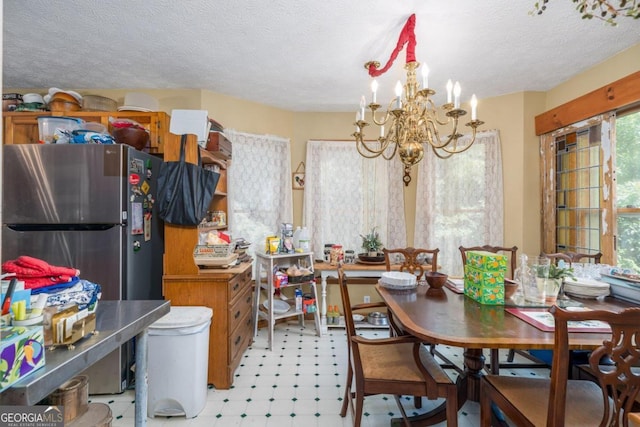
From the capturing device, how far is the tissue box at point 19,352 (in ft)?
2.39

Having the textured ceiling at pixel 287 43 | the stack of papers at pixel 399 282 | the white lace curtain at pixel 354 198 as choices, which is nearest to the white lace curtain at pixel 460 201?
the white lace curtain at pixel 354 198

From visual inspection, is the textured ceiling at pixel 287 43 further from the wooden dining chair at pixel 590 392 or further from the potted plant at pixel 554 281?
the wooden dining chair at pixel 590 392

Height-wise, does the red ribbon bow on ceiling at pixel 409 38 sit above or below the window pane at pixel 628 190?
above

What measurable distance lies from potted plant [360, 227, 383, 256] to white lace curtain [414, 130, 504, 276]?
51 cm

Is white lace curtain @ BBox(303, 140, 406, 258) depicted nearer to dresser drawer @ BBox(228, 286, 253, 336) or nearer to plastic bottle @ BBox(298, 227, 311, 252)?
plastic bottle @ BBox(298, 227, 311, 252)

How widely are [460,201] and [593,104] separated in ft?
4.67

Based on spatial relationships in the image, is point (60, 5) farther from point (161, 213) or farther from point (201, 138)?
point (161, 213)

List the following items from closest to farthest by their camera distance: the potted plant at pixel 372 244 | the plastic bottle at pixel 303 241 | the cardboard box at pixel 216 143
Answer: the cardboard box at pixel 216 143
the plastic bottle at pixel 303 241
the potted plant at pixel 372 244

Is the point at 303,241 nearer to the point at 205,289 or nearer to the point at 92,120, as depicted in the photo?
the point at 205,289

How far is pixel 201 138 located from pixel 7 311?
1912mm

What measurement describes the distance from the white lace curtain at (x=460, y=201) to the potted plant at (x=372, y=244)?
506mm

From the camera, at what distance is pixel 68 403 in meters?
1.11

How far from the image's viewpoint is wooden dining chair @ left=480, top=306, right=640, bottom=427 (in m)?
1.06

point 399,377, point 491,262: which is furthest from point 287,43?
point 399,377
